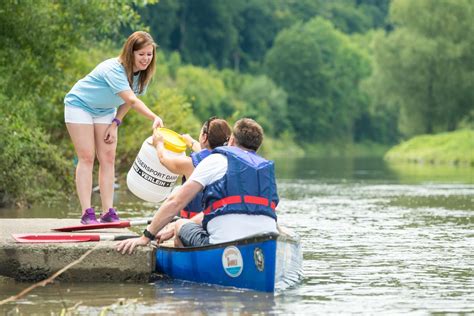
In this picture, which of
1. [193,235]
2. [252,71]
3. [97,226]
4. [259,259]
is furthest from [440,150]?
[252,71]

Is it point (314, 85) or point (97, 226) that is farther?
point (314, 85)

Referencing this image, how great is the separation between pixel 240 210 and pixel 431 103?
56790mm

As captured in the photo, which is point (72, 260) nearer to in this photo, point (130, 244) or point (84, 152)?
point (130, 244)

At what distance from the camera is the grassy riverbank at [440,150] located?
4935cm

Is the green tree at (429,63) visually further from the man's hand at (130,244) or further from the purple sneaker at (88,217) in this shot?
the man's hand at (130,244)

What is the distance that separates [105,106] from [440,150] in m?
42.7

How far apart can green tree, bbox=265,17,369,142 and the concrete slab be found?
9700 centimetres

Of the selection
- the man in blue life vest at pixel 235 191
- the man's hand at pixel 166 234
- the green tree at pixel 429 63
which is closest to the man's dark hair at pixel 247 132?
the man in blue life vest at pixel 235 191

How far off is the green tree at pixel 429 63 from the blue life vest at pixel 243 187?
→ 2113 inches

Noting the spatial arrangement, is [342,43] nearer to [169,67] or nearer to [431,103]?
[169,67]

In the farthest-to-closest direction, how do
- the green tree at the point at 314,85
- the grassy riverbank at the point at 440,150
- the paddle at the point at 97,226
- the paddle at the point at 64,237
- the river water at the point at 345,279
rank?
the green tree at the point at 314,85, the grassy riverbank at the point at 440,150, the paddle at the point at 97,226, the paddle at the point at 64,237, the river water at the point at 345,279

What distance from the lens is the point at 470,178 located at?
32094 mm

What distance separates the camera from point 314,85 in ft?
368

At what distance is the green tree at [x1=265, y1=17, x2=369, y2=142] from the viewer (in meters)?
109
